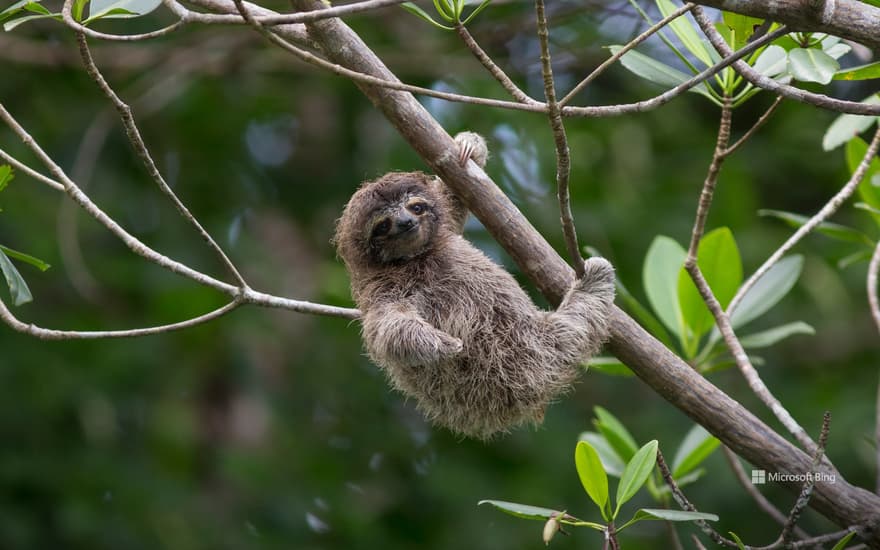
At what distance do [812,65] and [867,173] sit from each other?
1.70 metres

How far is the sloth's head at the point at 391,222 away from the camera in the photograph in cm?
452

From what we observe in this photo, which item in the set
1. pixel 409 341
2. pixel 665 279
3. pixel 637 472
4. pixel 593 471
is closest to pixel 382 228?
pixel 409 341

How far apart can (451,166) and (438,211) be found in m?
1.11

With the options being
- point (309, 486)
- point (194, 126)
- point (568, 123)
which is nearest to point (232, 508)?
point (309, 486)

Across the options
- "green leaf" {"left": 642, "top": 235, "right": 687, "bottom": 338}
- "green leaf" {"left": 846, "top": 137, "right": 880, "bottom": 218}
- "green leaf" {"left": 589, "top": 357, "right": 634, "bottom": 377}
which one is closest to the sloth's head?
"green leaf" {"left": 589, "top": 357, "right": 634, "bottom": 377}

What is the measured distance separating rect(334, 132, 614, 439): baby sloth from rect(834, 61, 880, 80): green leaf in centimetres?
123

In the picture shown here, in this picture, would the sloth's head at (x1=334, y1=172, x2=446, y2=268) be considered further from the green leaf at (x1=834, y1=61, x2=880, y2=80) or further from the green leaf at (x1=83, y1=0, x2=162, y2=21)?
the green leaf at (x1=834, y1=61, x2=880, y2=80)

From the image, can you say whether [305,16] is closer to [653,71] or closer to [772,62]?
[653,71]

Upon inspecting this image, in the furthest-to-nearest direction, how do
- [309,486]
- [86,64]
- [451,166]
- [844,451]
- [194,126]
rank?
1. [194,126]
2. [309,486]
3. [844,451]
4. [451,166]
5. [86,64]

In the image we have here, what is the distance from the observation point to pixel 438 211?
15.5 feet

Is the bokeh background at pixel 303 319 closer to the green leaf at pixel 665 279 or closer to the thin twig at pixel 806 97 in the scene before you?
the green leaf at pixel 665 279

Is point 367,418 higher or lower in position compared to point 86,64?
lower

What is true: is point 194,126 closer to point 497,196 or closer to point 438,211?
point 438,211

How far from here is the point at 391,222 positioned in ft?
14.8
